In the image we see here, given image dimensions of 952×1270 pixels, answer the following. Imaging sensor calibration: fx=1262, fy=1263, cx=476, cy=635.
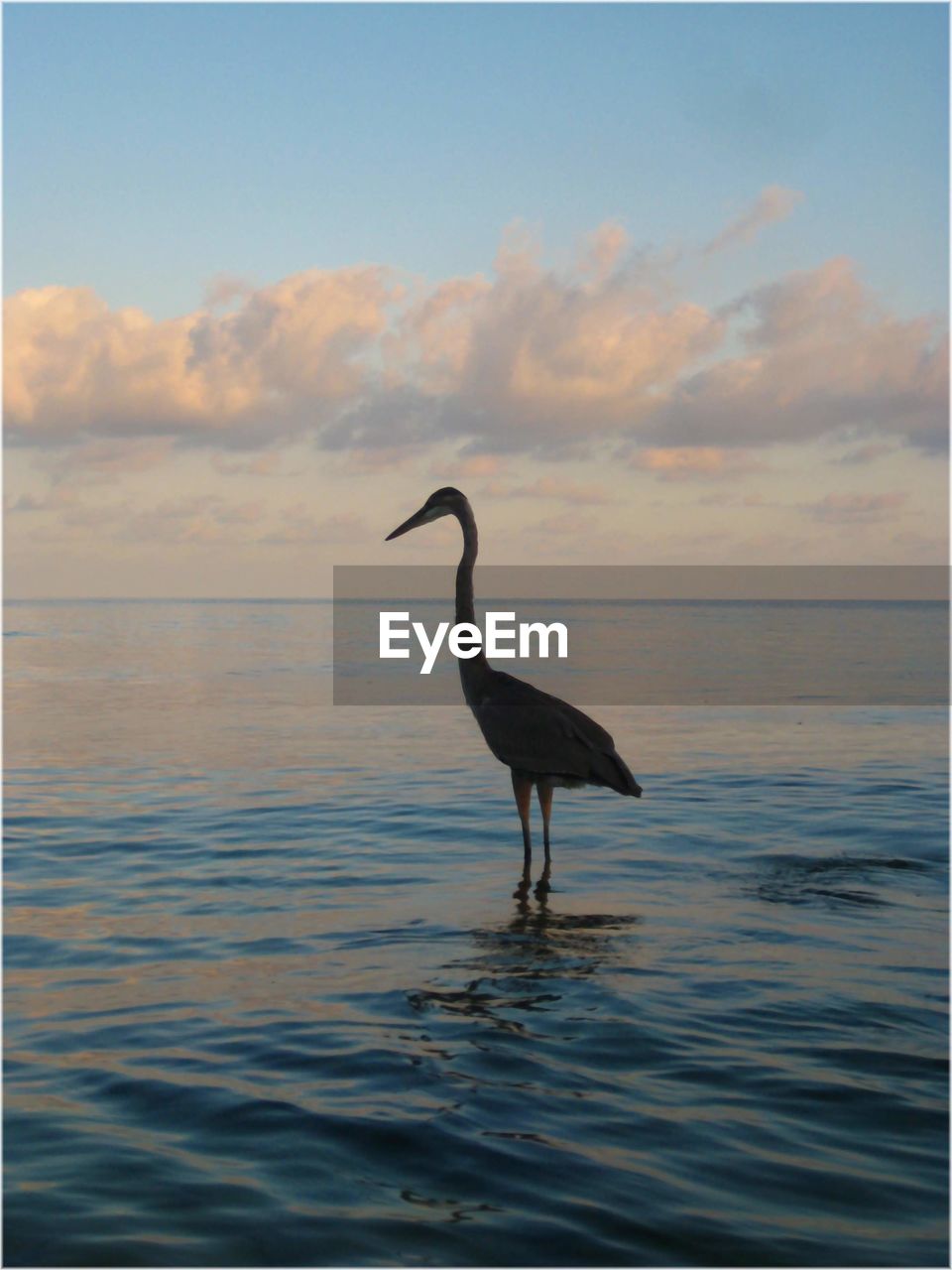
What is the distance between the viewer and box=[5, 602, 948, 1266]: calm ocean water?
4.69 m

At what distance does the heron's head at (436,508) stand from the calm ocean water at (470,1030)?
301 centimetres

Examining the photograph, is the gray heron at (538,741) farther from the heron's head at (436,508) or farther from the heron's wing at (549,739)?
the heron's head at (436,508)

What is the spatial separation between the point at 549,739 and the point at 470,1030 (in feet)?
13.8

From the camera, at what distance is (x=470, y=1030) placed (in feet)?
21.7

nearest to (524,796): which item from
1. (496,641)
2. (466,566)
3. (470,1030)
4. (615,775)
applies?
(615,775)

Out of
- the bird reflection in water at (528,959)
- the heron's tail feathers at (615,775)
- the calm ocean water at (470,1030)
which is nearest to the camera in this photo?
the calm ocean water at (470,1030)

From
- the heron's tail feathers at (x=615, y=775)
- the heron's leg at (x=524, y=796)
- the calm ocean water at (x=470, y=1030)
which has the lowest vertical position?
the calm ocean water at (x=470, y=1030)

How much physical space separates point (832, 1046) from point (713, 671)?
29823 mm

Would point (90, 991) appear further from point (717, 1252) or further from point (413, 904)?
point (717, 1252)

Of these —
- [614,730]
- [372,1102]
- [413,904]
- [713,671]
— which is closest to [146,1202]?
[372,1102]

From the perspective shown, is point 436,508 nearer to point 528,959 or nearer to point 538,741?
point 538,741

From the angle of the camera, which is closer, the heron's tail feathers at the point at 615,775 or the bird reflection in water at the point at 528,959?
the bird reflection in water at the point at 528,959

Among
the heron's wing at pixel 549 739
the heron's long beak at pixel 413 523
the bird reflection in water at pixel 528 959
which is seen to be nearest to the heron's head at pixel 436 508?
the heron's long beak at pixel 413 523

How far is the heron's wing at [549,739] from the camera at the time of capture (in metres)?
10.4
